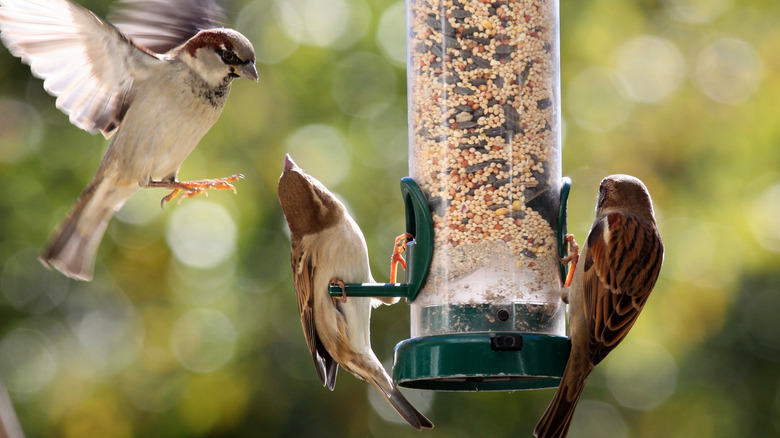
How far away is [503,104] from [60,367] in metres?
5.40

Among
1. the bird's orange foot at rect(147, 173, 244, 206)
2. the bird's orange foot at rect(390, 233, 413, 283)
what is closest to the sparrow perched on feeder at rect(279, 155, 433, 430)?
the bird's orange foot at rect(390, 233, 413, 283)

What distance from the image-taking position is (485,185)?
203 inches

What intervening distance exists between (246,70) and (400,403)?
1.84 meters

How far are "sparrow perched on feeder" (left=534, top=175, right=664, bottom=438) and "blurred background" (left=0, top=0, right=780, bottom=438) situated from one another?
3.64 meters

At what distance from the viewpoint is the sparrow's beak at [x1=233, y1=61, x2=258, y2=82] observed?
5.82m

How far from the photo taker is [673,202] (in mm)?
9227

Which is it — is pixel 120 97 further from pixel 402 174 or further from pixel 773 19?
pixel 773 19

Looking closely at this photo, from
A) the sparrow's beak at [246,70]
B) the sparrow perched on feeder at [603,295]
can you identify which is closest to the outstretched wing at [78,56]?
the sparrow's beak at [246,70]

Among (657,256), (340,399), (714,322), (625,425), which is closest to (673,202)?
(714,322)

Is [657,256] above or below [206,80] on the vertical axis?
below

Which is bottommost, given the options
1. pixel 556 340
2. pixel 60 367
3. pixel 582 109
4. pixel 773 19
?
pixel 60 367

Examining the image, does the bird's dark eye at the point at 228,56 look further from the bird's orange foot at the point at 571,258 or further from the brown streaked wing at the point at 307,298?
the bird's orange foot at the point at 571,258

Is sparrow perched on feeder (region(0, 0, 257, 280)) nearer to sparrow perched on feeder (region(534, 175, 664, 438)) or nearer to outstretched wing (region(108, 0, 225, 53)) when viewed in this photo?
outstretched wing (region(108, 0, 225, 53))

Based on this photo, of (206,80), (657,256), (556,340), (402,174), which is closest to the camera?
(556,340)
